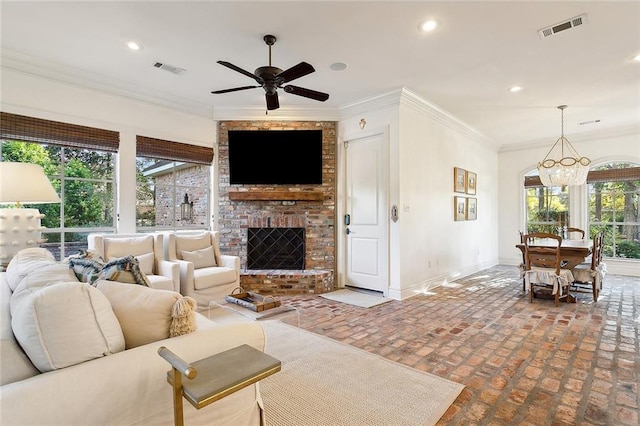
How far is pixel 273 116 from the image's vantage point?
520cm

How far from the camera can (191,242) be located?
14.4 ft

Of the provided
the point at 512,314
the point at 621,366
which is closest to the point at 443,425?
the point at 621,366

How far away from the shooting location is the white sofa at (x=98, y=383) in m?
0.98

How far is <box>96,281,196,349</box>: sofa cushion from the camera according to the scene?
4.43ft

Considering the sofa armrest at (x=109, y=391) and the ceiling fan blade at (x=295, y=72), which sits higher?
the ceiling fan blade at (x=295, y=72)

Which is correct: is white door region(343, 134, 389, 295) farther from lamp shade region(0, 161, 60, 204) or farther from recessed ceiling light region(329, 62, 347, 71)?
lamp shade region(0, 161, 60, 204)

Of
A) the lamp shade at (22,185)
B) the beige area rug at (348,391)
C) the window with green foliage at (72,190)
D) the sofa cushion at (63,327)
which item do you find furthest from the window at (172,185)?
the sofa cushion at (63,327)

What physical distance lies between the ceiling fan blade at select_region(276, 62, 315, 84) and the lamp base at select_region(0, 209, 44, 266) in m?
2.66

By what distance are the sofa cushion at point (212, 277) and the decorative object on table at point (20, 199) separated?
5.07ft

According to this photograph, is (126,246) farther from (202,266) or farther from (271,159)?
(271,159)

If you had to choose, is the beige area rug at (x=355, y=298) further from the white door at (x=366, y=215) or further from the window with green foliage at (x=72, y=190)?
the window with green foliage at (x=72, y=190)

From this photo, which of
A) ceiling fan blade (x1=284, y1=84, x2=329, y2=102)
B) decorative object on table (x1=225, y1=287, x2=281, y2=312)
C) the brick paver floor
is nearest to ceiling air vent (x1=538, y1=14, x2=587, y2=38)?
ceiling fan blade (x1=284, y1=84, x2=329, y2=102)

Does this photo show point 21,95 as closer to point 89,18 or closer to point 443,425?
point 89,18

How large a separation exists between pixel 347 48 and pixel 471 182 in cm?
427
